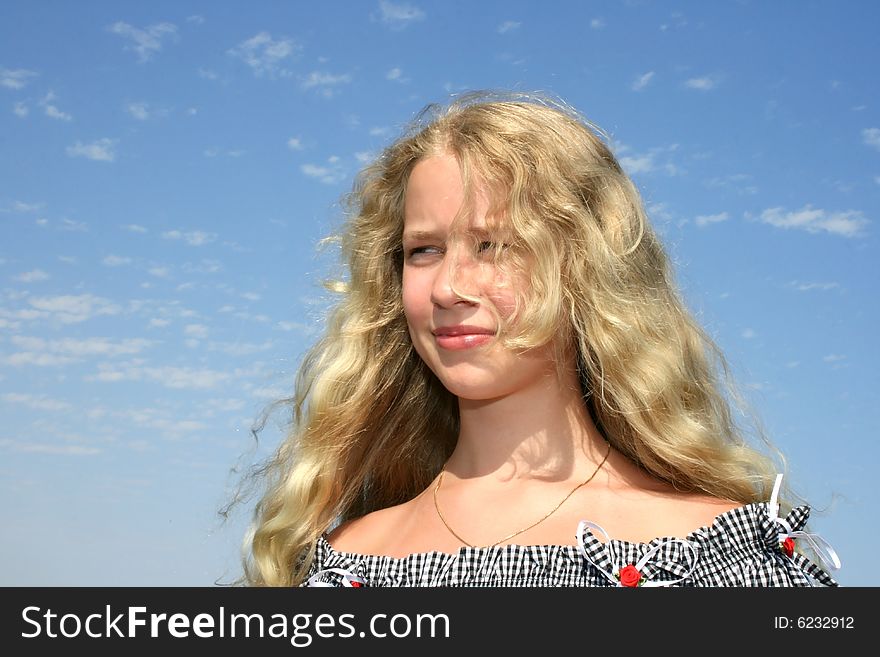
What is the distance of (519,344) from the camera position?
3.03 meters

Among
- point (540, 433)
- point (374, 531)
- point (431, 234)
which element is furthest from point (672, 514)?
point (431, 234)

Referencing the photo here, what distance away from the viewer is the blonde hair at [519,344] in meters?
3.17

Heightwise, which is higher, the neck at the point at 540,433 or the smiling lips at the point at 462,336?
the smiling lips at the point at 462,336

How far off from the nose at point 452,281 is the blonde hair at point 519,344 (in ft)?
0.51

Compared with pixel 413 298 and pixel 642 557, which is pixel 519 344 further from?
pixel 642 557

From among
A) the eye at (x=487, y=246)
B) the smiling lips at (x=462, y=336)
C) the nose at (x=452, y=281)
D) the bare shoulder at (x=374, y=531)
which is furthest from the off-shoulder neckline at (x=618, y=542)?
the eye at (x=487, y=246)

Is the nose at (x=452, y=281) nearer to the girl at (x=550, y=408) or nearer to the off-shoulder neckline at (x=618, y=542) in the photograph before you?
the girl at (x=550, y=408)

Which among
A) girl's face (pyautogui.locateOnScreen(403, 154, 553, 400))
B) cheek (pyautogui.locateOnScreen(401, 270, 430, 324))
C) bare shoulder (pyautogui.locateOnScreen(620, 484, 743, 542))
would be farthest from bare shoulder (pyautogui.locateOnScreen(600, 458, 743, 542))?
cheek (pyautogui.locateOnScreen(401, 270, 430, 324))

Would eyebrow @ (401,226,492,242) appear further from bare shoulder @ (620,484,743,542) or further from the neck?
bare shoulder @ (620,484,743,542)

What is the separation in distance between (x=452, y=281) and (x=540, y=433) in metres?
0.57

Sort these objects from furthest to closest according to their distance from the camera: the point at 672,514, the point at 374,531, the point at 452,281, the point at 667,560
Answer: the point at 374,531 < the point at 452,281 < the point at 672,514 < the point at 667,560
